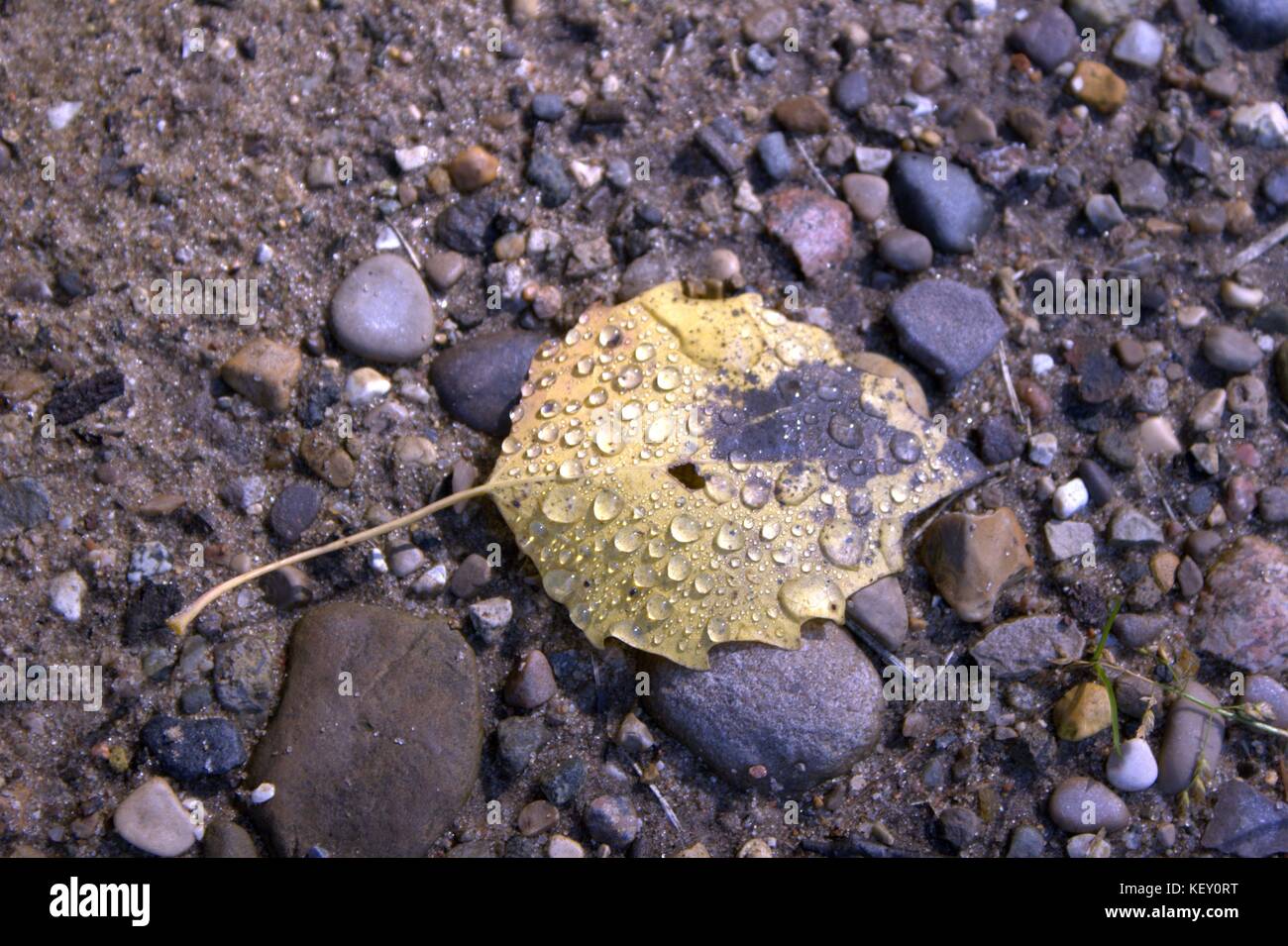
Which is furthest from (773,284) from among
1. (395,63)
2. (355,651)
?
(355,651)

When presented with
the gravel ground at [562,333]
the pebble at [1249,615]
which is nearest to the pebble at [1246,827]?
the gravel ground at [562,333]

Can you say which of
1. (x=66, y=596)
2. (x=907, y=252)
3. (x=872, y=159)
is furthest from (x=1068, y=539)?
(x=66, y=596)

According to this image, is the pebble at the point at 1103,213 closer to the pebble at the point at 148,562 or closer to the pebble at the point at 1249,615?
the pebble at the point at 1249,615

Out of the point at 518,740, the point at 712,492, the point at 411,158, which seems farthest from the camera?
the point at 411,158

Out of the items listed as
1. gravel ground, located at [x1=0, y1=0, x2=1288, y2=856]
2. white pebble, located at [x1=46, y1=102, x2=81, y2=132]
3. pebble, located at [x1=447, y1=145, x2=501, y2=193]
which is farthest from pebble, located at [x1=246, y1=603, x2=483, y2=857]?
white pebble, located at [x1=46, y1=102, x2=81, y2=132]

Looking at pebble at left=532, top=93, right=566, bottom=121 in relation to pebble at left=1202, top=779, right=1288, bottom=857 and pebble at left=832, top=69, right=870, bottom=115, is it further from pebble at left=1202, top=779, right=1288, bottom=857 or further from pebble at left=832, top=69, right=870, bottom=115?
pebble at left=1202, top=779, right=1288, bottom=857

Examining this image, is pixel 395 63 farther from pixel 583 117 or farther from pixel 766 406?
pixel 766 406
